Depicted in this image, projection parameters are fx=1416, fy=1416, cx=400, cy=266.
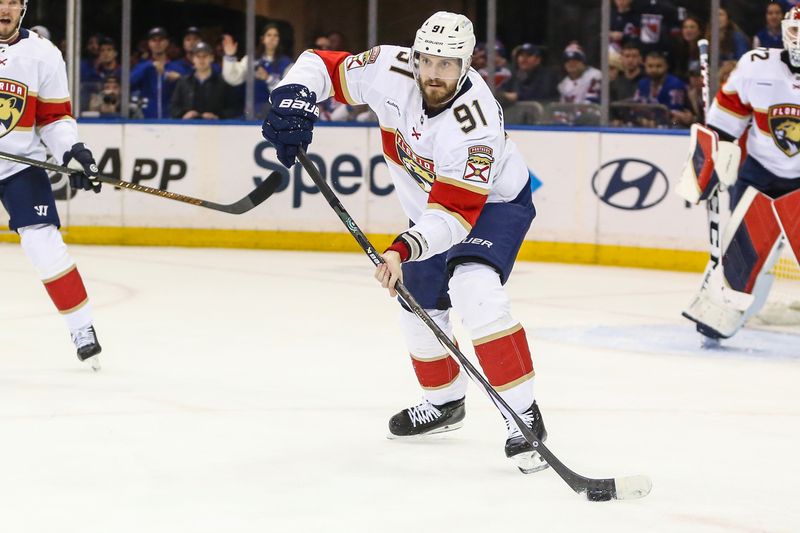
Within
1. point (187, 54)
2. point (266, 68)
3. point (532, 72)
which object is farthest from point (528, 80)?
point (187, 54)

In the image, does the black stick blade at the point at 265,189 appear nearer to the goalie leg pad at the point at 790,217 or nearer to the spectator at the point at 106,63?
the goalie leg pad at the point at 790,217

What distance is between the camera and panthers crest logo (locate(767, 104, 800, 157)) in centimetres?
490

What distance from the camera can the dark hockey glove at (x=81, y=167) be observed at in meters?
4.15

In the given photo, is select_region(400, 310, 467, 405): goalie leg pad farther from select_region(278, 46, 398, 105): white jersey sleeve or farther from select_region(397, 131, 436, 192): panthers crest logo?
select_region(278, 46, 398, 105): white jersey sleeve

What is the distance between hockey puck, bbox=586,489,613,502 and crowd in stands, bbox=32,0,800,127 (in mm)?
4533

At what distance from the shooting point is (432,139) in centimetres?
304

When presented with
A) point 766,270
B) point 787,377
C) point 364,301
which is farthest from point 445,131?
point 364,301

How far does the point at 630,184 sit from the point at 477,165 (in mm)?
4394

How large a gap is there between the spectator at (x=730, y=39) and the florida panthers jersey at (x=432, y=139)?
4.23 meters

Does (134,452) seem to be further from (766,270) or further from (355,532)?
(766,270)

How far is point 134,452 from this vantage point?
3213 mm

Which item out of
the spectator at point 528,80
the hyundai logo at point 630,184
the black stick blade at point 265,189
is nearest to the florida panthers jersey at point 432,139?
the black stick blade at point 265,189

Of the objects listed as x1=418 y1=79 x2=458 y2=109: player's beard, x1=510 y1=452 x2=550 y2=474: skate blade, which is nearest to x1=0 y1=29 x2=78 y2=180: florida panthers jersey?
x1=418 y1=79 x2=458 y2=109: player's beard

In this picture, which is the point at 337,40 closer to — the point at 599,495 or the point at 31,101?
the point at 31,101
